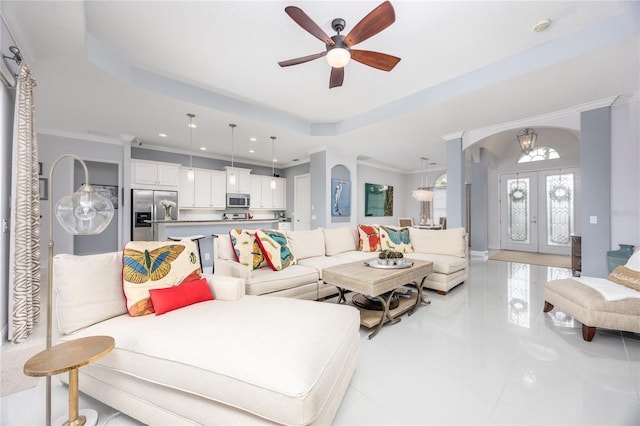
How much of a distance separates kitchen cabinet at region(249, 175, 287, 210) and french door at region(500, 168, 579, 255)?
21.0ft

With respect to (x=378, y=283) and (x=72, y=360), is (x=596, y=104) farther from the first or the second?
(x=72, y=360)

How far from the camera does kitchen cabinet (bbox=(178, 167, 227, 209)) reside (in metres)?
6.24

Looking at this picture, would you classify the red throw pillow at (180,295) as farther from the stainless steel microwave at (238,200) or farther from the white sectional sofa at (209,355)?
the stainless steel microwave at (238,200)

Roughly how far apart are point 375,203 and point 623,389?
6784 mm

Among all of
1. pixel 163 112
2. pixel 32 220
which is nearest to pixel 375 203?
pixel 163 112

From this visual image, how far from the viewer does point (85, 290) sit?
1.56 metres

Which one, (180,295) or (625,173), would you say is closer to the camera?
(180,295)

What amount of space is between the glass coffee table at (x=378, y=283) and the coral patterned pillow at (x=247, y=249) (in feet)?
2.65

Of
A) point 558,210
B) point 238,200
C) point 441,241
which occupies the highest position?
point 238,200

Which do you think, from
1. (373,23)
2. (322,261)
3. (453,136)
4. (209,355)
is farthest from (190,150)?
(209,355)

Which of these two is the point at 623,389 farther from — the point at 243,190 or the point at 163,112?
the point at 243,190

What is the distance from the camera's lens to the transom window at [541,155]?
688 cm

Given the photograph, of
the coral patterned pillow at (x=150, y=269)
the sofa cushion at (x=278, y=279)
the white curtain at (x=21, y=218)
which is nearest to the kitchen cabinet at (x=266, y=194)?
the sofa cushion at (x=278, y=279)

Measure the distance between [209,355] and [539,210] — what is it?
871 cm
